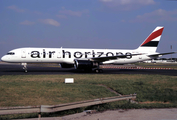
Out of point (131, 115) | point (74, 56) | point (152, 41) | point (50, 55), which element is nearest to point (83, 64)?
point (74, 56)

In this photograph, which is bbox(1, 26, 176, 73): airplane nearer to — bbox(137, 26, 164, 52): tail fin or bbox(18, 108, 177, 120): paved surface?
bbox(137, 26, 164, 52): tail fin

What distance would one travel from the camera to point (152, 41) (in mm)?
31719

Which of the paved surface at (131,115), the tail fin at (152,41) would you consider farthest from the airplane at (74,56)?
the paved surface at (131,115)

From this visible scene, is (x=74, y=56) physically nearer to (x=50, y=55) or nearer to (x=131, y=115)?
(x=50, y=55)

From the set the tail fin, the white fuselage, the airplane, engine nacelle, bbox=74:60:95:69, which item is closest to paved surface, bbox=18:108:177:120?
engine nacelle, bbox=74:60:95:69

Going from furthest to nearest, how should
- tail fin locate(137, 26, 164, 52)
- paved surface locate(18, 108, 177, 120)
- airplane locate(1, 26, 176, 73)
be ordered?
tail fin locate(137, 26, 164, 52) < airplane locate(1, 26, 176, 73) < paved surface locate(18, 108, 177, 120)

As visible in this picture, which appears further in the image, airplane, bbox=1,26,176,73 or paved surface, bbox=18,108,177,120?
airplane, bbox=1,26,176,73

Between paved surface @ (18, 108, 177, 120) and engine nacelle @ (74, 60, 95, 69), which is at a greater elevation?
engine nacelle @ (74, 60, 95, 69)

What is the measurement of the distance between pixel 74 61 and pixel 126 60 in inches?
380

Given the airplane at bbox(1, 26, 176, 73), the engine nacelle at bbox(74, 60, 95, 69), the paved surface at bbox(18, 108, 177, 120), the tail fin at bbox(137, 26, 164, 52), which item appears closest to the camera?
the paved surface at bbox(18, 108, 177, 120)

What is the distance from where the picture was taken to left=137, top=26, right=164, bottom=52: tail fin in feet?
103

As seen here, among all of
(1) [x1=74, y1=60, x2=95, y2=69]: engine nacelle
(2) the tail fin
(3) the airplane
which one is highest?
(2) the tail fin

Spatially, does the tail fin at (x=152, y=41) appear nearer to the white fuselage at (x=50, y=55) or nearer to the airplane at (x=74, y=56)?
the airplane at (x=74, y=56)

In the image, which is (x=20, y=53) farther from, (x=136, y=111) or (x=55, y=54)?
(x=136, y=111)
